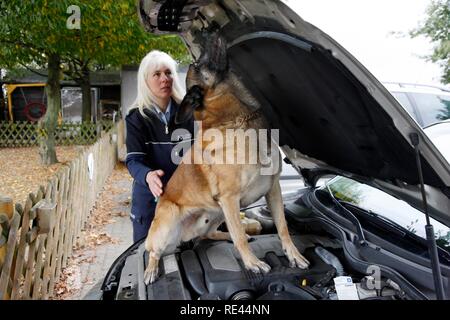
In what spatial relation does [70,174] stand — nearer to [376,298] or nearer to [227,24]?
[227,24]

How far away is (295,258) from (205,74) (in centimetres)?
111

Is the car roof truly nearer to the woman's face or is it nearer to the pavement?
the woman's face

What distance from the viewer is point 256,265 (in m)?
2.02

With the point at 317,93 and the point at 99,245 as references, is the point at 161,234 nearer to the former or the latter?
the point at 317,93

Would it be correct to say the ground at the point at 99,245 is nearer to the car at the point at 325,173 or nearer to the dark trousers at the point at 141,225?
the dark trousers at the point at 141,225

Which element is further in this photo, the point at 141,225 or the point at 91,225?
the point at 91,225

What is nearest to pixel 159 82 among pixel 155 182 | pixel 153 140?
pixel 153 140

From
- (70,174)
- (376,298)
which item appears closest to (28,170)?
(70,174)

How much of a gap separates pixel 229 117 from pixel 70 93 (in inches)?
864

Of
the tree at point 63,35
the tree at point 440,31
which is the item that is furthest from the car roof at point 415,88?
the tree at point 440,31

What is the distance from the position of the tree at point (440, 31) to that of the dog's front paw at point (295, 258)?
1438cm

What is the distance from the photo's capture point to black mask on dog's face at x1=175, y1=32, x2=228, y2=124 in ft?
6.86

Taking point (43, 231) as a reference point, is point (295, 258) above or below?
above

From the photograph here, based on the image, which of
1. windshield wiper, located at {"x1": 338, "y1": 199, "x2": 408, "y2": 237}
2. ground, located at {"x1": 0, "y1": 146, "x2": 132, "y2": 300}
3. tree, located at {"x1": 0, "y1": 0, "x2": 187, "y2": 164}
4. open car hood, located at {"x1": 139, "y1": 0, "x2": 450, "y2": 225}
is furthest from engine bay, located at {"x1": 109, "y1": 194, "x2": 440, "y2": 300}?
tree, located at {"x1": 0, "y1": 0, "x2": 187, "y2": 164}
